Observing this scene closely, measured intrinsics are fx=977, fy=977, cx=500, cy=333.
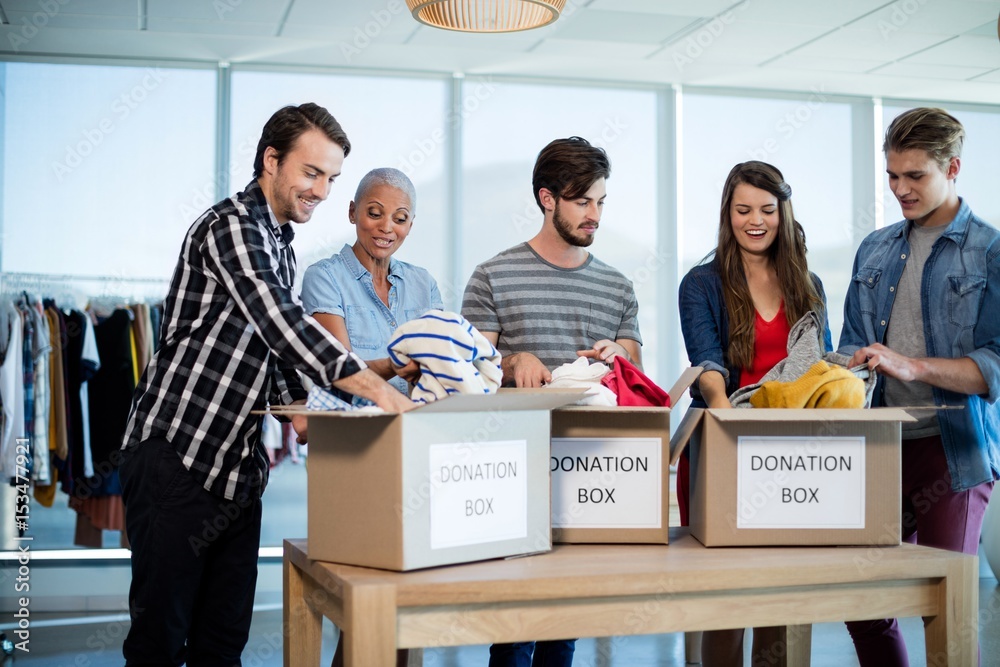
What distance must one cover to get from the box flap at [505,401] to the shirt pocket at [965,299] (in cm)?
107

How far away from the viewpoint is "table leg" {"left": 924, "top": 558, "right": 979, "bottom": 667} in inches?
61.9

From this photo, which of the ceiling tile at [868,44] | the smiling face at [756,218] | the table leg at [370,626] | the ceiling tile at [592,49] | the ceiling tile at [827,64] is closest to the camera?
the table leg at [370,626]

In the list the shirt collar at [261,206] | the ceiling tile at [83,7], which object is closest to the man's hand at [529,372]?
the shirt collar at [261,206]

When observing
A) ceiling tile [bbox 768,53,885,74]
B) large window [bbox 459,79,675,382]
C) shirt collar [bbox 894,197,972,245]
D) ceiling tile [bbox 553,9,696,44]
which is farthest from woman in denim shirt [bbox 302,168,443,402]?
ceiling tile [bbox 768,53,885,74]

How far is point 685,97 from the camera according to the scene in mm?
5879

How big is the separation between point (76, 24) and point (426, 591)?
4171 millimetres

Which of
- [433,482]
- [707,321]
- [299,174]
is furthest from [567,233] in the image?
[433,482]

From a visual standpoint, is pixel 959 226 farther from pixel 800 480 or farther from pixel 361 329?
pixel 361 329

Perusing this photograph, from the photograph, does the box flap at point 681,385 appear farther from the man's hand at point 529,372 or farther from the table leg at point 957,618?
the table leg at point 957,618

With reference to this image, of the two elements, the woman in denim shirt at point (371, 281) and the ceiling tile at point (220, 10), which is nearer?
the woman in denim shirt at point (371, 281)

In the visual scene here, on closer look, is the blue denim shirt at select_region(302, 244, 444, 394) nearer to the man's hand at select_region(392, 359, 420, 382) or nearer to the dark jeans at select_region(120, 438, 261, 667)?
the dark jeans at select_region(120, 438, 261, 667)

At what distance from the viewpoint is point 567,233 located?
96.2 inches

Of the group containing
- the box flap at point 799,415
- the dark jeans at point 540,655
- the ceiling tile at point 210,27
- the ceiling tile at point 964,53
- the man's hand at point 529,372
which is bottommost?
the dark jeans at point 540,655

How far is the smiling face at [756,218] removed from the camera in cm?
226
